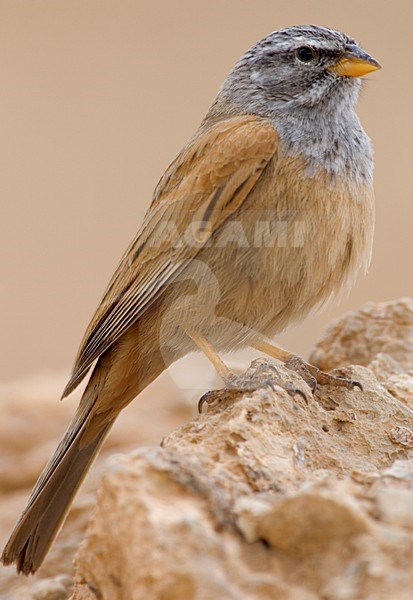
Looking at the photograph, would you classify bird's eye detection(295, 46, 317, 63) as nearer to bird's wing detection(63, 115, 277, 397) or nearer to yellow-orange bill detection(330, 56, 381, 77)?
yellow-orange bill detection(330, 56, 381, 77)

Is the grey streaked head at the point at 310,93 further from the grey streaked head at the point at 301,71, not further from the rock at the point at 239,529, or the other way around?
the rock at the point at 239,529

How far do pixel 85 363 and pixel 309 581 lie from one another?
9.22 feet

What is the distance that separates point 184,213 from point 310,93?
92cm

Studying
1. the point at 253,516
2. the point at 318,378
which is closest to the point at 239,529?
the point at 253,516

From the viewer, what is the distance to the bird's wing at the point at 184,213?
4.61 meters

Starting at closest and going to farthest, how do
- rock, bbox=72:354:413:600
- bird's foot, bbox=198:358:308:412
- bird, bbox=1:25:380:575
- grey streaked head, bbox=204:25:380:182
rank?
rock, bbox=72:354:413:600
bird's foot, bbox=198:358:308:412
bird, bbox=1:25:380:575
grey streaked head, bbox=204:25:380:182

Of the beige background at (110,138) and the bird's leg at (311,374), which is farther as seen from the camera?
the beige background at (110,138)

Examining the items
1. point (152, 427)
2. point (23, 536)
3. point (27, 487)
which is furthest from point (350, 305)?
point (23, 536)

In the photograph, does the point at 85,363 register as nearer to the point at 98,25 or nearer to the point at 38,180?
the point at 38,180

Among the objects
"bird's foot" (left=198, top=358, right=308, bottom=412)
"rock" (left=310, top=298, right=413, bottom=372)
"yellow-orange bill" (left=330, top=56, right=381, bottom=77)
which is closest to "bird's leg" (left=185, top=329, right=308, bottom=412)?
"bird's foot" (left=198, top=358, right=308, bottom=412)

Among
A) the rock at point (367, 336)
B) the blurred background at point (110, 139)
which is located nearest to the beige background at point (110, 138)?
the blurred background at point (110, 139)

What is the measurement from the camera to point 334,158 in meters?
4.67

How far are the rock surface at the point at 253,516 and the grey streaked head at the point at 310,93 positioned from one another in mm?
1594

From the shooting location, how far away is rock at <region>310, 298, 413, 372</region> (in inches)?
197
